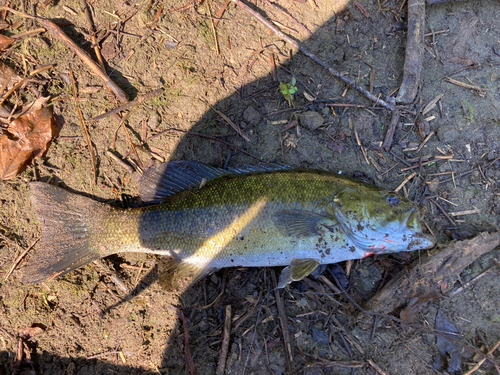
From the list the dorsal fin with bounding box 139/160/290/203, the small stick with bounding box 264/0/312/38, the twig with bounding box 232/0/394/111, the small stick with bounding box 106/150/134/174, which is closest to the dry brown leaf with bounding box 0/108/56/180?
the small stick with bounding box 106/150/134/174

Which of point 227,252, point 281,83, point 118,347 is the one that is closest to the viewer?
point 227,252

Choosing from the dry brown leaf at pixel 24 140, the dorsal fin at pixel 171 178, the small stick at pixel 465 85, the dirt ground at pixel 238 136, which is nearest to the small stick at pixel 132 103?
the dirt ground at pixel 238 136

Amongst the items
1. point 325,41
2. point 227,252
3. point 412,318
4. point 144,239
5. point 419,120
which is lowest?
point 412,318

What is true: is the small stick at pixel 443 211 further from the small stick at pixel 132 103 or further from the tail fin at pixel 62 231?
the tail fin at pixel 62 231

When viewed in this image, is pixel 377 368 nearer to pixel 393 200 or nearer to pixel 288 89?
pixel 393 200

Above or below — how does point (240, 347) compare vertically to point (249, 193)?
below

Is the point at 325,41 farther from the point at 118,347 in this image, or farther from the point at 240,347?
the point at 118,347

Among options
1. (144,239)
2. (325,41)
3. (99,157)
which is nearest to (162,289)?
(144,239)
